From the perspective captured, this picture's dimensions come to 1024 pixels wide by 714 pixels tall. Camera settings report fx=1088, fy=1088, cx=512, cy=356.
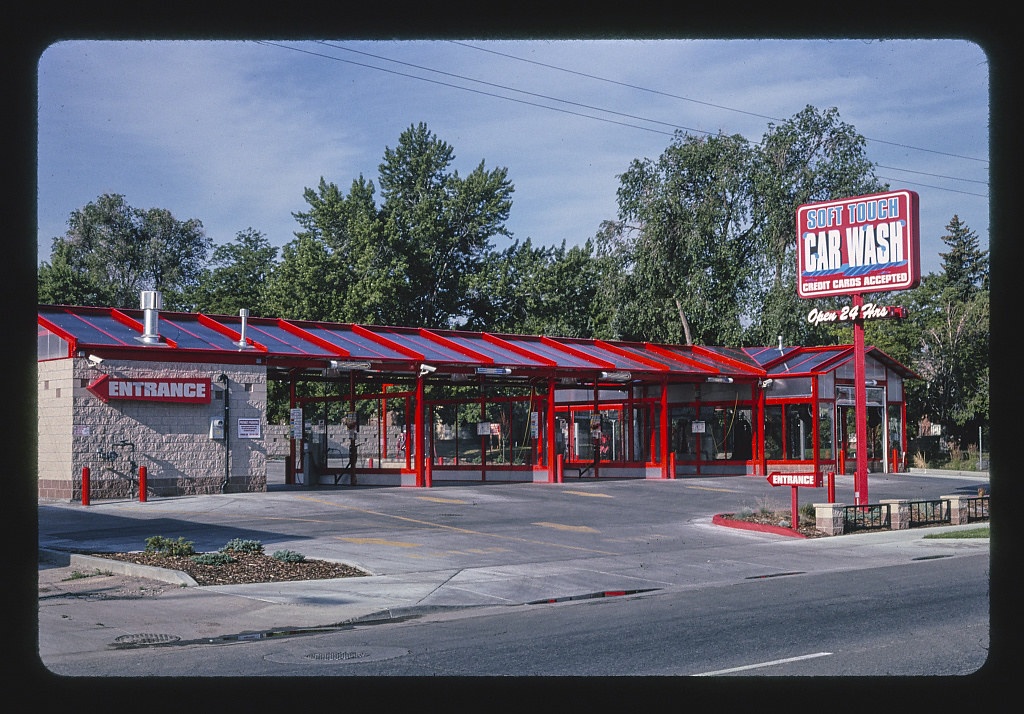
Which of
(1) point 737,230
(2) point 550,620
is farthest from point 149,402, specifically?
(1) point 737,230

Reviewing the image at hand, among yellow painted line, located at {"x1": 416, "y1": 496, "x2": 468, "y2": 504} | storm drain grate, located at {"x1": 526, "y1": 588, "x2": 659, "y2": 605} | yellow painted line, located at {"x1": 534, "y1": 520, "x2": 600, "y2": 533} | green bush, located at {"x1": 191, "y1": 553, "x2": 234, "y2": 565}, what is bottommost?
yellow painted line, located at {"x1": 534, "y1": 520, "x2": 600, "y2": 533}

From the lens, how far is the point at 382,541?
59.9 feet

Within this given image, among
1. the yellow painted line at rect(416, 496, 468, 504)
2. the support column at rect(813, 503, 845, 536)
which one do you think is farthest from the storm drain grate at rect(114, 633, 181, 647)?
the yellow painted line at rect(416, 496, 468, 504)

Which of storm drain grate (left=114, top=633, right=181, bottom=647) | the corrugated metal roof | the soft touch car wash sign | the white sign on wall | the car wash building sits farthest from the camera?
the white sign on wall

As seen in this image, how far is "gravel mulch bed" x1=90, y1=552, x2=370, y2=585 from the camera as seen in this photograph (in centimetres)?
1384

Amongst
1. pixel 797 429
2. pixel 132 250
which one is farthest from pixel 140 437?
pixel 132 250

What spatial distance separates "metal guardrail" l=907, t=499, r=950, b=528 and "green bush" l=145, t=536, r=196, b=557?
1510cm

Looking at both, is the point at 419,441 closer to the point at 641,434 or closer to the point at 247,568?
the point at 641,434

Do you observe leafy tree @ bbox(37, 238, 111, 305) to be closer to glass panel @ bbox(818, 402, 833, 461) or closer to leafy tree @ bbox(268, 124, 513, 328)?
leafy tree @ bbox(268, 124, 513, 328)

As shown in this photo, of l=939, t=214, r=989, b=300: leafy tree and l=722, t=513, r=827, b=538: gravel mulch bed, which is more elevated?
l=939, t=214, r=989, b=300: leafy tree

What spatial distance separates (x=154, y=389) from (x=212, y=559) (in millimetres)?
12270

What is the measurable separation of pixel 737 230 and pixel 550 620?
45.6m

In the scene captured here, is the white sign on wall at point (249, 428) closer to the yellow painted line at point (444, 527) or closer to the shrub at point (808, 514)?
the yellow painted line at point (444, 527)

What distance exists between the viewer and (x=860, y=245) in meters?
25.5
